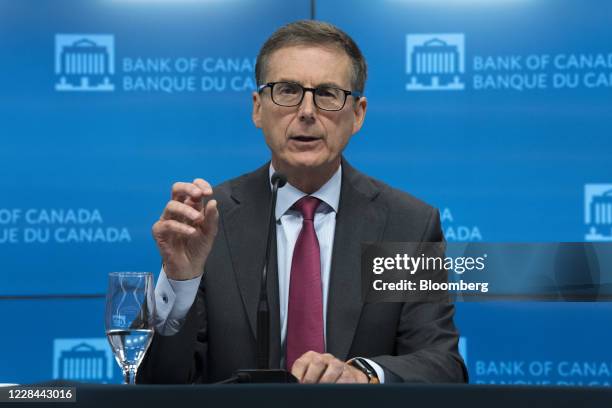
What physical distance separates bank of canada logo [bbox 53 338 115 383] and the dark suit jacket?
138cm

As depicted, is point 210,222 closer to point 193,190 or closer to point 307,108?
point 193,190

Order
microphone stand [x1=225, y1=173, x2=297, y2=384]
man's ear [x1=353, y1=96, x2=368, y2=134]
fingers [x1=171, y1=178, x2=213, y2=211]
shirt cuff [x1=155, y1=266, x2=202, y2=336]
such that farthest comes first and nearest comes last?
man's ear [x1=353, y1=96, x2=368, y2=134] → shirt cuff [x1=155, y1=266, x2=202, y2=336] → fingers [x1=171, y1=178, x2=213, y2=211] → microphone stand [x1=225, y1=173, x2=297, y2=384]

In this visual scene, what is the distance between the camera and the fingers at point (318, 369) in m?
1.48

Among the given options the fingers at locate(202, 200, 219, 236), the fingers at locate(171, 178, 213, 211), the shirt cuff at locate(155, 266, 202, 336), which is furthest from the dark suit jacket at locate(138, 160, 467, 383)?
the fingers at locate(171, 178, 213, 211)

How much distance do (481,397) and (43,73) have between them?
2816 millimetres

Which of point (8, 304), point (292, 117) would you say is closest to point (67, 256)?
point (8, 304)

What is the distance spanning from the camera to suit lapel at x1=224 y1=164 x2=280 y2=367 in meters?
1.97

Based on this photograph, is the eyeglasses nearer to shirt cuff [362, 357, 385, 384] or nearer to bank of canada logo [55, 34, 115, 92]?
shirt cuff [362, 357, 385, 384]

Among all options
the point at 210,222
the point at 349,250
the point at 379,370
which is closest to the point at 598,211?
the point at 349,250

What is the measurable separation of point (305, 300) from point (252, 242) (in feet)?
0.69

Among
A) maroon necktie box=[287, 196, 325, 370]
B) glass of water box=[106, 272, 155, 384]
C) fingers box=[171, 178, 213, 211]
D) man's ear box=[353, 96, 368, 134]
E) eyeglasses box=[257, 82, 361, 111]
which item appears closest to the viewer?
glass of water box=[106, 272, 155, 384]

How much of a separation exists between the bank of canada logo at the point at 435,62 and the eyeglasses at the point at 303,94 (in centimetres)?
130

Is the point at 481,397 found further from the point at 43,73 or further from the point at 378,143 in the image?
the point at 43,73

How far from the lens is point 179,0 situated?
3.40m
